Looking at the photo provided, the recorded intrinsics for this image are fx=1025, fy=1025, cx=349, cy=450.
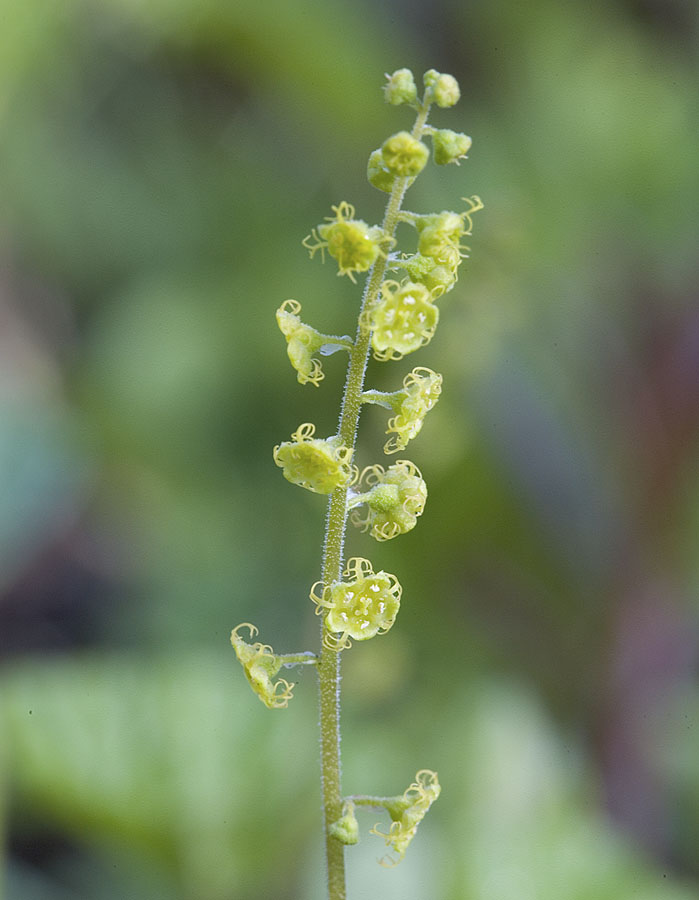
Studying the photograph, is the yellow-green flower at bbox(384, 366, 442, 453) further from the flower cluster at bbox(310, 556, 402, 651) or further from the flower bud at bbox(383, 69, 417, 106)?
the flower bud at bbox(383, 69, 417, 106)

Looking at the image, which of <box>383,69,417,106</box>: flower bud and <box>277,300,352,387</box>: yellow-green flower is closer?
<box>383,69,417,106</box>: flower bud

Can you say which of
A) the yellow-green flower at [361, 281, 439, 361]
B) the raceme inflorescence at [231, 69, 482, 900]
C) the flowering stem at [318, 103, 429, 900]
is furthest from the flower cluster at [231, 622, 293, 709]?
the yellow-green flower at [361, 281, 439, 361]

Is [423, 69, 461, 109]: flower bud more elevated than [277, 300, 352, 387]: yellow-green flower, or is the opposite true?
[423, 69, 461, 109]: flower bud

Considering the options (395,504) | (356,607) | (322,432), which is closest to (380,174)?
(395,504)

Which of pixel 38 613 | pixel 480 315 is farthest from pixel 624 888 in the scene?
pixel 38 613

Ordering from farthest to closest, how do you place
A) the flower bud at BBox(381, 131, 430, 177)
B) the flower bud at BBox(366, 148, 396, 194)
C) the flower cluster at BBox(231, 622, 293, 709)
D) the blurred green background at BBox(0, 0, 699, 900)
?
1. the blurred green background at BBox(0, 0, 699, 900)
2. the flower cluster at BBox(231, 622, 293, 709)
3. the flower bud at BBox(366, 148, 396, 194)
4. the flower bud at BBox(381, 131, 430, 177)

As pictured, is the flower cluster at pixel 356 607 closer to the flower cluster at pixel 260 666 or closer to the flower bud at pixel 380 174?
the flower cluster at pixel 260 666

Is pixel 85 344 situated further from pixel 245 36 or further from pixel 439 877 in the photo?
pixel 439 877

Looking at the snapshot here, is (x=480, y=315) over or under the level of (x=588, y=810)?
over
